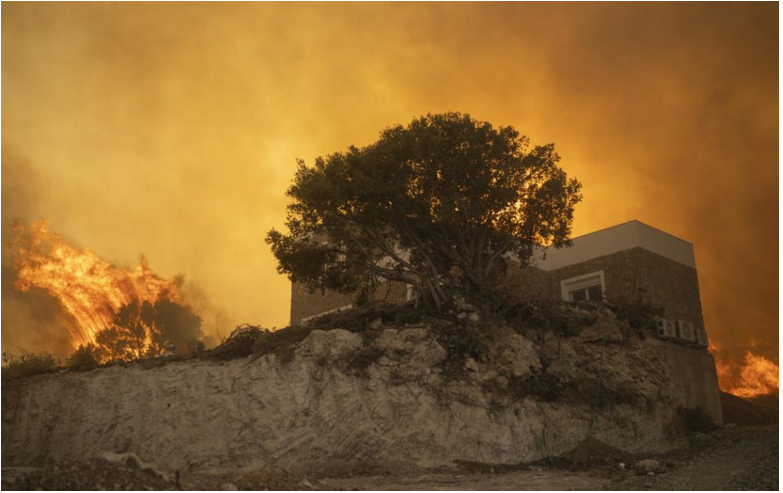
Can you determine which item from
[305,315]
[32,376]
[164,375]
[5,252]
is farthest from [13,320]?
[164,375]

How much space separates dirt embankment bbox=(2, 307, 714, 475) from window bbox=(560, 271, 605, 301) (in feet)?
22.8

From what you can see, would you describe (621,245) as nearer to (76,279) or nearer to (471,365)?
(471,365)

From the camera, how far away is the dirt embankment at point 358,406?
16.4m

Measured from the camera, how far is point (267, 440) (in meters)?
16.6

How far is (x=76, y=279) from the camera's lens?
38812 millimetres

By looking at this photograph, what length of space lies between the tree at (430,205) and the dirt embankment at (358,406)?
10.2 ft

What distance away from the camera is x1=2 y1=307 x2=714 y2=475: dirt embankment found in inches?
646

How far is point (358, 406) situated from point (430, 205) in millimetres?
7665

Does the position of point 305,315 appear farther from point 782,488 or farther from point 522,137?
point 782,488

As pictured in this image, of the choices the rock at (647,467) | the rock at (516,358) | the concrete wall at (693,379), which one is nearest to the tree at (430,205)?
the rock at (516,358)

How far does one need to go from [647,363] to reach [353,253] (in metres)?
10.5

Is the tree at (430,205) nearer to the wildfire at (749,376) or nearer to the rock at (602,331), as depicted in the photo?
the rock at (602,331)

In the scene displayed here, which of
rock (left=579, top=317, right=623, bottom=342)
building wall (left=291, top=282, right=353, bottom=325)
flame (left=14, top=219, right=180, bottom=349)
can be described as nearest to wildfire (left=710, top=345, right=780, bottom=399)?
rock (left=579, top=317, right=623, bottom=342)

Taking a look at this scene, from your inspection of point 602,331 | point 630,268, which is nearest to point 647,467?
point 602,331
